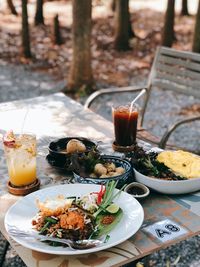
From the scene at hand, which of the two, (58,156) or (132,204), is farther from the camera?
(58,156)

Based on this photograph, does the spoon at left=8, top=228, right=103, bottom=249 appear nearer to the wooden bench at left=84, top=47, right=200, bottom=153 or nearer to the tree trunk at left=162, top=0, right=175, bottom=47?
the wooden bench at left=84, top=47, right=200, bottom=153

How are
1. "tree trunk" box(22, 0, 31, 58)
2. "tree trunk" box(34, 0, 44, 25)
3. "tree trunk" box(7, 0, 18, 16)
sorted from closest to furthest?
1. "tree trunk" box(22, 0, 31, 58)
2. "tree trunk" box(34, 0, 44, 25)
3. "tree trunk" box(7, 0, 18, 16)

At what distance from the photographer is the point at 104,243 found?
1.66m

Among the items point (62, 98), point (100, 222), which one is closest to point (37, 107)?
point (62, 98)

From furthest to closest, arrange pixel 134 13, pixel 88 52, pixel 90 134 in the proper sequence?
pixel 134 13 < pixel 88 52 < pixel 90 134

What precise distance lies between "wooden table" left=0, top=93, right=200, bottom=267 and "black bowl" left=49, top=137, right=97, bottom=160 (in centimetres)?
8

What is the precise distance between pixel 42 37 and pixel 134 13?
2.82 m

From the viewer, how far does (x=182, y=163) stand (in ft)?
7.12

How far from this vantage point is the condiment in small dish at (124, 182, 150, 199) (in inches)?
79.0

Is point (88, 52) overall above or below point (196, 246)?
above

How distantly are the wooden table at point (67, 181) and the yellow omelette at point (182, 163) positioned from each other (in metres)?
0.10

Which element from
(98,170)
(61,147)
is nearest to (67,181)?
(98,170)

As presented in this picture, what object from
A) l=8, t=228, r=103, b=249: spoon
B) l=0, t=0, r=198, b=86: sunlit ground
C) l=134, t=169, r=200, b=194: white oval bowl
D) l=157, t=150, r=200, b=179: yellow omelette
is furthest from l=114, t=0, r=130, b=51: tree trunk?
l=8, t=228, r=103, b=249: spoon

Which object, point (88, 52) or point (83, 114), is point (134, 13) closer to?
point (88, 52)
